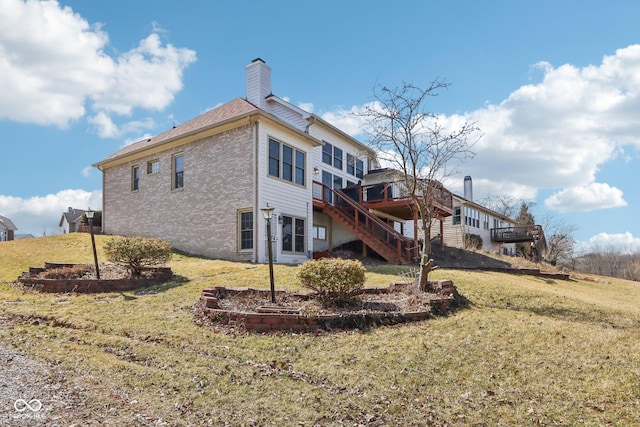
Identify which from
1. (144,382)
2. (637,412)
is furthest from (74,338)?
(637,412)

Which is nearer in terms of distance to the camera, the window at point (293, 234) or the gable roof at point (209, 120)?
the gable roof at point (209, 120)

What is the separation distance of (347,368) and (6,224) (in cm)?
6575

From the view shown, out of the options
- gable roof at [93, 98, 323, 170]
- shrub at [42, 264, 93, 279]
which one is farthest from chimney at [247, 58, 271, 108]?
shrub at [42, 264, 93, 279]

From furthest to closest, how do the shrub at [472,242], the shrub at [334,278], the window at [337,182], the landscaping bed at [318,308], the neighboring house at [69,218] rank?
1. the neighboring house at [69,218]
2. the shrub at [472,242]
3. the window at [337,182]
4. the shrub at [334,278]
5. the landscaping bed at [318,308]

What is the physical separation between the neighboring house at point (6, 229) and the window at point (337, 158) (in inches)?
1748

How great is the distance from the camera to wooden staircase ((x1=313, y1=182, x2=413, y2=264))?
58.6 ft

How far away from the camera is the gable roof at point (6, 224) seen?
180 ft

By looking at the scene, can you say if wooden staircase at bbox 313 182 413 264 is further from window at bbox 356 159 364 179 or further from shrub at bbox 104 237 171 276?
shrub at bbox 104 237 171 276

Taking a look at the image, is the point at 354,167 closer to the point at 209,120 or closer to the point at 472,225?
the point at 209,120

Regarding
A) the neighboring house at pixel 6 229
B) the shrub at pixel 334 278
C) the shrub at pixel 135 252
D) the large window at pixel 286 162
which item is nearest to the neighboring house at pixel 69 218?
the neighboring house at pixel 6 229

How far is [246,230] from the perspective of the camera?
16.3 m

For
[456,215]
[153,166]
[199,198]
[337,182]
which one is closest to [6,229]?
[153,166]

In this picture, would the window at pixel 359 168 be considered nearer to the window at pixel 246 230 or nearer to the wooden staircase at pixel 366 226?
the wooden staircase at pixel 366 226

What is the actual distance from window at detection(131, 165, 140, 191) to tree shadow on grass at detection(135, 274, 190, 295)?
10.1m
